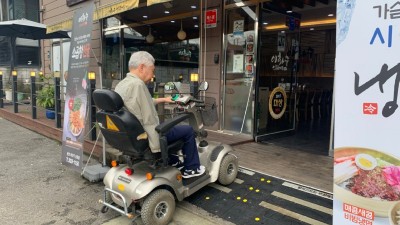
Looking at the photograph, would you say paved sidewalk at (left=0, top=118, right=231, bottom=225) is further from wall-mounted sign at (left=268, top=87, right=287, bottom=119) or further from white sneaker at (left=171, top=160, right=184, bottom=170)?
wall-mounted sign at (left=268, top=87, right=287, bottom=119)

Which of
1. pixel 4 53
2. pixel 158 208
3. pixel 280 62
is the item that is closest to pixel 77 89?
pixel 158 208

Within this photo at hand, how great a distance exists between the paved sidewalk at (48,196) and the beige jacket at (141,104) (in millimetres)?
806

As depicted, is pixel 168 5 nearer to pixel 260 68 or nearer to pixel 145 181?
pixel 260 68

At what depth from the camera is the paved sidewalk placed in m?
2.80

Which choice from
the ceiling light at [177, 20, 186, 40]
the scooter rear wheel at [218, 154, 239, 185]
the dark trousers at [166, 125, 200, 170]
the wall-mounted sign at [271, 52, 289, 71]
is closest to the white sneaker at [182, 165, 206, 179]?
the dark trousers at [166, 125, 200, 170]

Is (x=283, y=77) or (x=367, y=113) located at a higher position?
(x=283, y=77)

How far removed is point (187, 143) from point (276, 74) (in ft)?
10.2

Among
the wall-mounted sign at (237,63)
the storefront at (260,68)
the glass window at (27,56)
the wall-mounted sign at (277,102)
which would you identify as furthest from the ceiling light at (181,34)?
the glass window at (27,56)

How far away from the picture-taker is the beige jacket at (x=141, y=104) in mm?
2564

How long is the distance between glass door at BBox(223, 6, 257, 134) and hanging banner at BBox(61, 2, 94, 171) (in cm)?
252

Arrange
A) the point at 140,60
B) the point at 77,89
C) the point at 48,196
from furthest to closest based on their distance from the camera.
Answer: the point at 77,89
the point at 48,196
the point at 140,60

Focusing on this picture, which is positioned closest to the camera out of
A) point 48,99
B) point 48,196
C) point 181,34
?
point 48,196

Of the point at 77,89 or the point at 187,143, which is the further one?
the point at 77,89

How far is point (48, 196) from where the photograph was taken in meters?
3.32
